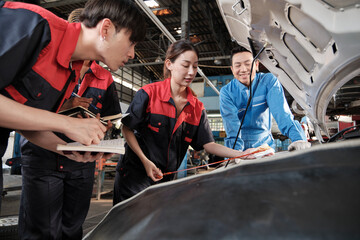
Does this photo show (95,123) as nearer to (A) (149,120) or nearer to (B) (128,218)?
(B) (128,218)

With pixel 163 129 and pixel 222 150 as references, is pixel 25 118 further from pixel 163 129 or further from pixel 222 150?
pixel 222 150

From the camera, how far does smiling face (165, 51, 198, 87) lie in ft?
4.72

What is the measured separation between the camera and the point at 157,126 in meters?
1.39

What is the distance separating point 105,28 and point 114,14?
0.06 metres

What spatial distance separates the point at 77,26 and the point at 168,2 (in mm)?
7132

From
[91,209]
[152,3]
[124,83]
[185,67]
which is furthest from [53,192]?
[124,83]

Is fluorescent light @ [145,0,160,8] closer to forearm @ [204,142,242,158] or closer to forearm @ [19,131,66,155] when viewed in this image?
forearm @ [204,142,242,158]

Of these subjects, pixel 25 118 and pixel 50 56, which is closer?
pixel 25 118

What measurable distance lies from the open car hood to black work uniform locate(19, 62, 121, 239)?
1.10 metres

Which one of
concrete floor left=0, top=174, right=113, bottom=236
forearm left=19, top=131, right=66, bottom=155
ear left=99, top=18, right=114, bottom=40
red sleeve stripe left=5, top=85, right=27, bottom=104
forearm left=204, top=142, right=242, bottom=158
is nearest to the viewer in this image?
red sleeve stripe left=5, top=85, right=27, bottom=104

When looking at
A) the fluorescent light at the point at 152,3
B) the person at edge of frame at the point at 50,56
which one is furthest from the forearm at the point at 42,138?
the fluorescent light at the point at 152,3

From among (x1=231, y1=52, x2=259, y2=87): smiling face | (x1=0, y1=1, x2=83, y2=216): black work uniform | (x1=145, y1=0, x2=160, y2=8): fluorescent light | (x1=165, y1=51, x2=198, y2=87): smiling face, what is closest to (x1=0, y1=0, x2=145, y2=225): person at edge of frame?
(x1=0, y1=1, x2=83, y2=216): black work uniform

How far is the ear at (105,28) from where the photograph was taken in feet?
2.77

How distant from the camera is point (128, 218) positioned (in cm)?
53
